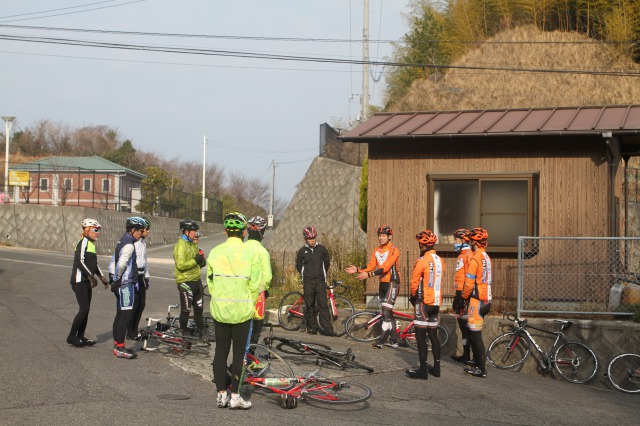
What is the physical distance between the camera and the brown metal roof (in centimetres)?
1490

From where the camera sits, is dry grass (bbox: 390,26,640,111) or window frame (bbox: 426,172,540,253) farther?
dry grass (bbox: 390,26,640,111)

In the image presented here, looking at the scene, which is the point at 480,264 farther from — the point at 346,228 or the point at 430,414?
the point at 346,228

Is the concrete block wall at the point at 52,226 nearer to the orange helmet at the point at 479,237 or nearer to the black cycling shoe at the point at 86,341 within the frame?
the black cycling shoe at the point at 86,341

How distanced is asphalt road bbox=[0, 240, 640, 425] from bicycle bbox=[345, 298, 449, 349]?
0.23 m

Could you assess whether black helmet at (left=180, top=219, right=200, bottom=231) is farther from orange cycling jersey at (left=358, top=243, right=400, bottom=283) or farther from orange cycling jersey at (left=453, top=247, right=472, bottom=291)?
orange cycling jersey at (left=453, top=247, right=472, bottom=291)

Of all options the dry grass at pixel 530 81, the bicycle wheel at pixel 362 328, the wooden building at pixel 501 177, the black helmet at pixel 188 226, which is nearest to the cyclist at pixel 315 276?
the bicycle wheel at pixel 362 328

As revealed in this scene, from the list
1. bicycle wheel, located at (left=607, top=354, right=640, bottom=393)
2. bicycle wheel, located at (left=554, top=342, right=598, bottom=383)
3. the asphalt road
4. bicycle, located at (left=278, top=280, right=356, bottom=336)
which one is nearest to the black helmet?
the asphalt road

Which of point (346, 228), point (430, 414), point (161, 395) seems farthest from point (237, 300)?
point (346, 228)

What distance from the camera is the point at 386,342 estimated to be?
44.4ft

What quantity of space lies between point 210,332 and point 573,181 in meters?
7.31

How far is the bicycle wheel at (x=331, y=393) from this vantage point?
8.62 metres

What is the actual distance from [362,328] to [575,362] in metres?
3.74

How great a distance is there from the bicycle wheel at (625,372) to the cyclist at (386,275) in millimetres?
3379

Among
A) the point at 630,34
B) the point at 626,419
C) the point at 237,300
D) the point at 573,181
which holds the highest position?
the point at 630,34
